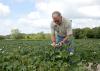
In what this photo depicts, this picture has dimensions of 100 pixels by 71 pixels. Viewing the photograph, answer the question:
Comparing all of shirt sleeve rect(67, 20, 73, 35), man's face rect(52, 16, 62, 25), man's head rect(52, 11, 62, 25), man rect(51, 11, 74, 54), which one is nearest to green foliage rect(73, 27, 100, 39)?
man rect(51, 11, 74, 54)

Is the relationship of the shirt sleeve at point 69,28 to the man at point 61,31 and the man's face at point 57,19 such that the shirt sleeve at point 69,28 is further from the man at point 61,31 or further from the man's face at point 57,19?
the man's face at point 57,19

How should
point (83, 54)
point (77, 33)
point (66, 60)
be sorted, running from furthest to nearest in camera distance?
point (77, 33) < point (83, 54) < point (66, 60)

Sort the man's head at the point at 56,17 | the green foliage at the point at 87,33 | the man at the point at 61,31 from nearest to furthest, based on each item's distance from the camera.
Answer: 1. the man's head at the point at 56,17
2. the man at the point at 61,31
3. the green foliage at the point at 87,33

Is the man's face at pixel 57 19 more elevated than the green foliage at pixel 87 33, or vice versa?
the man's face at pixel 57 19

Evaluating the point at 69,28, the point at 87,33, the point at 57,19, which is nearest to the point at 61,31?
the point at 69,28

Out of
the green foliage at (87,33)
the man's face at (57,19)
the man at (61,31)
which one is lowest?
the green foliage at (87,33)

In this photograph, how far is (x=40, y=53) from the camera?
25.0 feet

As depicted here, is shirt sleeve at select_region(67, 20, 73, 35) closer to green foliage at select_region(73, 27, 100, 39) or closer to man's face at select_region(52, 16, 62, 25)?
man's face at select_region(52, 16, 62, 25)

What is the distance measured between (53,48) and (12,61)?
89 centimetres

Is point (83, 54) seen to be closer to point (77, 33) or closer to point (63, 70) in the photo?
point (63, 70)

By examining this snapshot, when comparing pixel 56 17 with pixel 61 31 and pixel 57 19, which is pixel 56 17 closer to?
pixel 57 19

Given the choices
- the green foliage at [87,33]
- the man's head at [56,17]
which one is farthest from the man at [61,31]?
the green foliage at [87,33]

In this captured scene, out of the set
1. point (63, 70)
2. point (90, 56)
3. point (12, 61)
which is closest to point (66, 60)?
point (63, 70)

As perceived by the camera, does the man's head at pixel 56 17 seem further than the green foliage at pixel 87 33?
No
